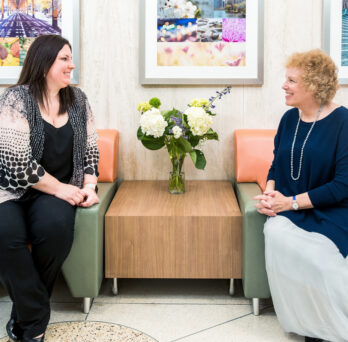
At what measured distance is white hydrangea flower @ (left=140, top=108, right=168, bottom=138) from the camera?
2.59 m

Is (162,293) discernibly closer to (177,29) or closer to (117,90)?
(117,90)

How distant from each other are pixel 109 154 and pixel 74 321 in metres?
1.04

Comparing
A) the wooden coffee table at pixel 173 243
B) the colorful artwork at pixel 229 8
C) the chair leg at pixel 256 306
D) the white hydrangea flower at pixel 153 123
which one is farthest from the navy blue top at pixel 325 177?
the colorful artwork at pixel 229 8

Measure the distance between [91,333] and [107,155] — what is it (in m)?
1.12

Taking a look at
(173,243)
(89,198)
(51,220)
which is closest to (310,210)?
(173,243)

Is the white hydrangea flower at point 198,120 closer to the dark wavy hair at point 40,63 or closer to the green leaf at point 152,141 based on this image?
the green leaf at point 152,141

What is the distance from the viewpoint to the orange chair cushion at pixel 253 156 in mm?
2893

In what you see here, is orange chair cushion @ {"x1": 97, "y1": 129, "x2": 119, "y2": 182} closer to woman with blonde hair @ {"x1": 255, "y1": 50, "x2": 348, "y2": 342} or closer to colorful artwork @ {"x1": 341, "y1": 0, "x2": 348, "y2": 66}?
woman with blonde hair @ {"x1": 255, "y1": 50, "x2": 348, "y2": 342}

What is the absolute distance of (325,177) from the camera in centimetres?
221

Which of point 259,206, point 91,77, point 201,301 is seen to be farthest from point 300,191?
point 91,77

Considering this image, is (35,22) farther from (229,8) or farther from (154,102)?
(229,8)

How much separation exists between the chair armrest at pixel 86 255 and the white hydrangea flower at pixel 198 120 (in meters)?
0.64

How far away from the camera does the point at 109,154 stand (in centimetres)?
296

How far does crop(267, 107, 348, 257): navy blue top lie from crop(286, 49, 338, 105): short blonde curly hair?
99 millimetres
